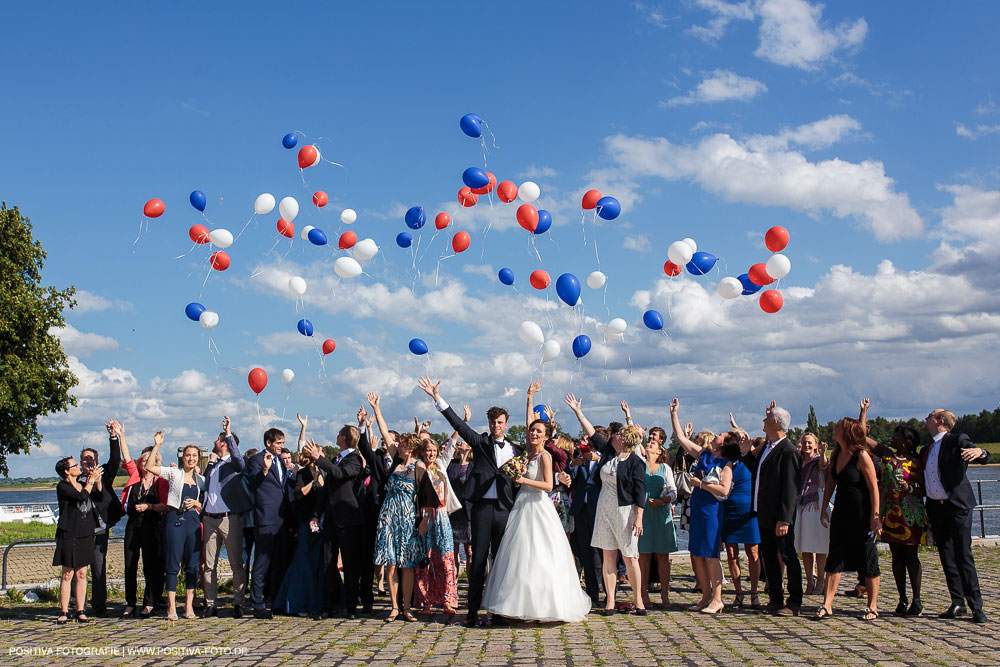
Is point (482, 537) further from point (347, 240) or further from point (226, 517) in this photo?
point (347, 240)

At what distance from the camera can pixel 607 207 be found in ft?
42.4

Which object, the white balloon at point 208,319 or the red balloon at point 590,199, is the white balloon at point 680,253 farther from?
the white balloon at point 208,319

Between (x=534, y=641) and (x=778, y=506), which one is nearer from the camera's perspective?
(x=534, y=641)

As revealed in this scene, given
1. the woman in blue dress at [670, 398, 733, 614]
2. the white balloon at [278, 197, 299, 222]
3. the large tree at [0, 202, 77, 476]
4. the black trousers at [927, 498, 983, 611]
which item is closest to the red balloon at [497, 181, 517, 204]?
the white balloon at [278, 197, 299, 222]

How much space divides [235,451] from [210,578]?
143 cm

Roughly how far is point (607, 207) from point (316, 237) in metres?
Result: 4.95

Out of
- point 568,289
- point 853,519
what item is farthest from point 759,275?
point 853,519

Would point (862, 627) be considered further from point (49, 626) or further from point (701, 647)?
point (49, 626)

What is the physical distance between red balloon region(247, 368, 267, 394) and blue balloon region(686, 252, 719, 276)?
693cm

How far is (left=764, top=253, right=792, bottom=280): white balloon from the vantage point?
39.2 ft

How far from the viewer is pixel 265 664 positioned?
620 cm

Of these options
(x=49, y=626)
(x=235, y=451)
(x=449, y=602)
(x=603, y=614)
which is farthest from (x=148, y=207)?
(x=603, y=614)

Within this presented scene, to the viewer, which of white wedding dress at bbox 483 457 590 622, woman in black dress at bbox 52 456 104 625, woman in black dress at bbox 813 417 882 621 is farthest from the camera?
woman in black dress at bbox 52 456 104 625

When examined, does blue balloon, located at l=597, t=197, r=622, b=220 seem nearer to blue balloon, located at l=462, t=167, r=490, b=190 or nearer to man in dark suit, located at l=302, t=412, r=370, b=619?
blue balloon, located at l=462, t=167, r=490, b=190
